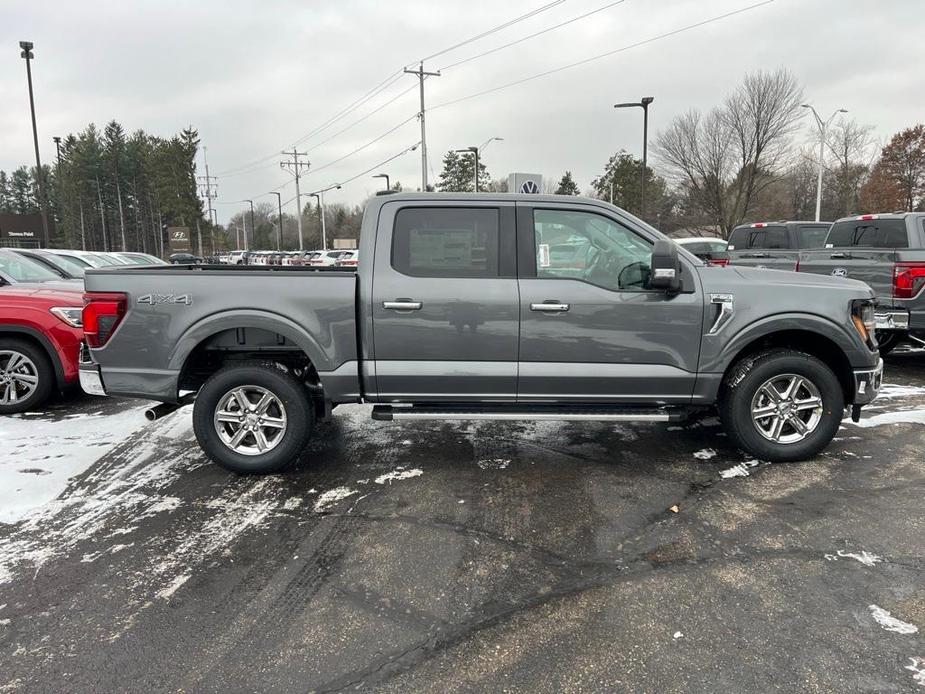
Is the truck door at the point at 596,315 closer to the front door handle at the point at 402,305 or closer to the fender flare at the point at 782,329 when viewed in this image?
the fender flare at the point at 782,329

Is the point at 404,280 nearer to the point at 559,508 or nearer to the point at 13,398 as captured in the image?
the point at 559,508

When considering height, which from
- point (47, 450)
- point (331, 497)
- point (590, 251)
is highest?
point (590, 251)

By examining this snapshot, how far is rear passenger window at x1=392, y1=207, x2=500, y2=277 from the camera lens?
4.35 meters

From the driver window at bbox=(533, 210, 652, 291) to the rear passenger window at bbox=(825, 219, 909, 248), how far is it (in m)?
5.31

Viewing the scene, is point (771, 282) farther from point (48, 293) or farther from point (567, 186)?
point (567, 186)

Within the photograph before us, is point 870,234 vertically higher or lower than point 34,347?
higher

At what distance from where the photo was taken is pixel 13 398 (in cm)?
621

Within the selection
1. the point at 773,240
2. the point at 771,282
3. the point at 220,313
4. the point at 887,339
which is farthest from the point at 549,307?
the point at 773,240

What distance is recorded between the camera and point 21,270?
831 cm

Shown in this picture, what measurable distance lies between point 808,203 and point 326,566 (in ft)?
166

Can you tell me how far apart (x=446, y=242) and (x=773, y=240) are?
9.85 m

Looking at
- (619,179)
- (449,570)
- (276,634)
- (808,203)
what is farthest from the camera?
(619,179)

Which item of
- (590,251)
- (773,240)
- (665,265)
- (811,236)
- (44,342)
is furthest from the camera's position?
(773,240)

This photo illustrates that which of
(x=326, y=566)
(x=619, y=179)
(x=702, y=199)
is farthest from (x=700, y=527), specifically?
(x=619, y=179)
